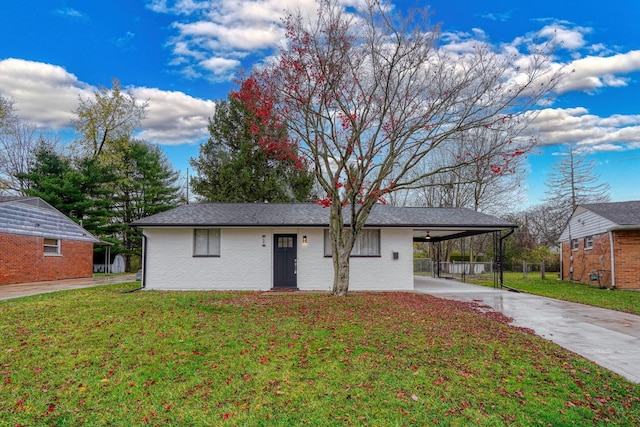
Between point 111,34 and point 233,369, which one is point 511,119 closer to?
point 233,369

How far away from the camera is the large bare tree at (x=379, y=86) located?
9.45 meters

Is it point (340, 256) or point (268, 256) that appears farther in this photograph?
point (268, 256)

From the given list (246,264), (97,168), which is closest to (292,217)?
(246,264)

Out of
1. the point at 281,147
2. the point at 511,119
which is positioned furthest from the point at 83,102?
the point at 511,119

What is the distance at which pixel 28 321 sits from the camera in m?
6.91

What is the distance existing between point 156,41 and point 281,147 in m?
7.75

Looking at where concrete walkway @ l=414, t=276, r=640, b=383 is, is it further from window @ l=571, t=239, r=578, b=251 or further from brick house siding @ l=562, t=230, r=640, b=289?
window @ l=571, t=239, r=578, b=251

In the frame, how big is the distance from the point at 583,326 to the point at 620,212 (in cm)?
1184

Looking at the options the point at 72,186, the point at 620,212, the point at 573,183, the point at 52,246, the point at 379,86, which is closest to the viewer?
the point at 379,86

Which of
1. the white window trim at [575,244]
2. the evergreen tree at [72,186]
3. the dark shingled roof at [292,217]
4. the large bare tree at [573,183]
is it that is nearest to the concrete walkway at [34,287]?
the dark shingled roof at [292,217]

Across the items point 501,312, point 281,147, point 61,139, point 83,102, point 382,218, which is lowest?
point 501,312

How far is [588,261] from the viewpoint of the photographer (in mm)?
17547

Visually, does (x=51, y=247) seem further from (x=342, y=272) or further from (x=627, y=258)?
(x=627, y=258)

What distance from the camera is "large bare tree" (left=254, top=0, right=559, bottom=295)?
9445 mm
